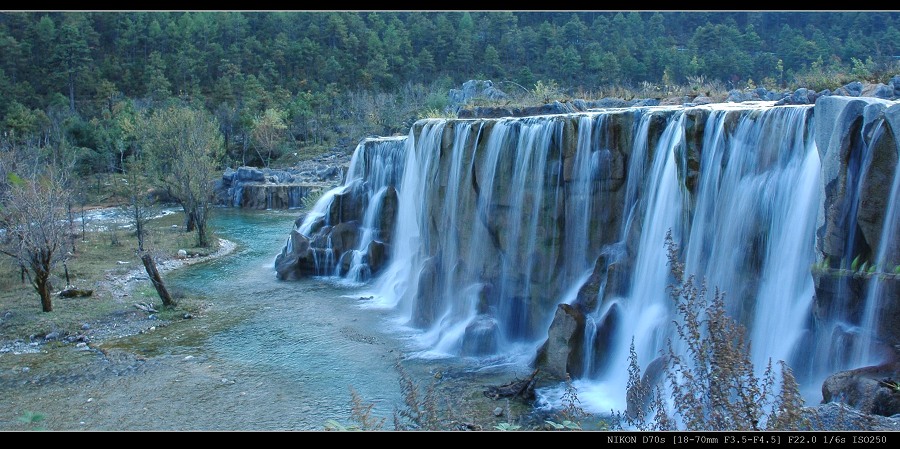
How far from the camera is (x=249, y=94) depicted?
69812 mm

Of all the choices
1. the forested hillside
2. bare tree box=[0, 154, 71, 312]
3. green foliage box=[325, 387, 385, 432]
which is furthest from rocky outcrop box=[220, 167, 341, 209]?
green foliage box=[325, 387, 385, 432]

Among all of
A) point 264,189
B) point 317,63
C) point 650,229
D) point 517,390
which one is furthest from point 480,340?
point 317,63

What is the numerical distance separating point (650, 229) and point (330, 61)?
72.8 meters

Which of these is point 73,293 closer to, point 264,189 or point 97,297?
point 97,297

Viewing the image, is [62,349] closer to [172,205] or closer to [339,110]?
[172,205]

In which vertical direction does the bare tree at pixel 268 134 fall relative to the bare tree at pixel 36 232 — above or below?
above

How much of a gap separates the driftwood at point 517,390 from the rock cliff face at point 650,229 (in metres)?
1.01

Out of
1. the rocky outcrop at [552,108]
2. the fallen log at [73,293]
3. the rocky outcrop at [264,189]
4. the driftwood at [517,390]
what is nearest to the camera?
the driftwood at [517,390]

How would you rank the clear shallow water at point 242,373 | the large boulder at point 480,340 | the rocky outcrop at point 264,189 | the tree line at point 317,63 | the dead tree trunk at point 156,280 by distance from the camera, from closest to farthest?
the clear shallow water at point 242,373
the large boulder at point 480,340
the dead tree trunk at point 156,280
the rocky outcrop at point 264,189
the tree line at point 317,63

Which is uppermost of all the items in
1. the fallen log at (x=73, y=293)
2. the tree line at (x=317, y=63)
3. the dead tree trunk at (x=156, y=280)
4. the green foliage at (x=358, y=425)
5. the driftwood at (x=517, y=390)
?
the tree line at (x=317, y=63)

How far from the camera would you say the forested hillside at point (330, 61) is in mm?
56469

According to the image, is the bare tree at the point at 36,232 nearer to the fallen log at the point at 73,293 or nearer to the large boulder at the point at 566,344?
the fallen log at the point at 73,293

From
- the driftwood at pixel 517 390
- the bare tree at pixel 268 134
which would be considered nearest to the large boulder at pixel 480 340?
the driftwood at pixel 517 390
